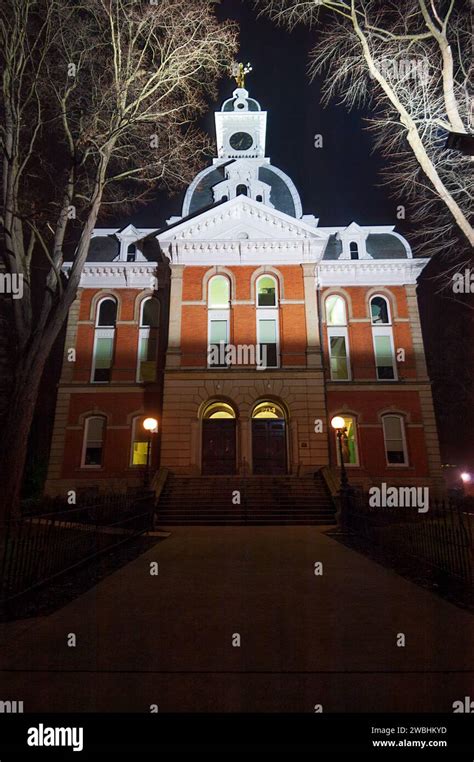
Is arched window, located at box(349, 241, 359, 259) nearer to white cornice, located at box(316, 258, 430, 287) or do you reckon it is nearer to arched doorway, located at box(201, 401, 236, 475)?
white cornice, located at box(316, 258, 430, 287)

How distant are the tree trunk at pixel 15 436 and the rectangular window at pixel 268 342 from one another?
12.4 meters

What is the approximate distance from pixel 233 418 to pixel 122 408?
20.7ft

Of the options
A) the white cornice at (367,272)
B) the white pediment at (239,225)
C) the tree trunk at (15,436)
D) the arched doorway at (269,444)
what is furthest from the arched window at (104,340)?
the white cornice at (367,272)

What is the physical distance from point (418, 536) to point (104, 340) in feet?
66.1

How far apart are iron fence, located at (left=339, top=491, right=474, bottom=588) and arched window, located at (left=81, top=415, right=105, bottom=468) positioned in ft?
46.4

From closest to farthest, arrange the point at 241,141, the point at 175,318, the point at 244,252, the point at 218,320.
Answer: the point at 175,318
the point at 218,320
the point at 244,252
the point at 241,141

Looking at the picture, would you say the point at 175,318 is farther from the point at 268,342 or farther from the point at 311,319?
the point at 311,319

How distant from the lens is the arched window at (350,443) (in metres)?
21.2

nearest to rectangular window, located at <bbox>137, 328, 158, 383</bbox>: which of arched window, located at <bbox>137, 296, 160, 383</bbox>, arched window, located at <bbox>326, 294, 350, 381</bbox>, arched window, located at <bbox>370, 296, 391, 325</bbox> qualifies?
arched window, located at <bbox>137, 296, 160, 383</bbox>

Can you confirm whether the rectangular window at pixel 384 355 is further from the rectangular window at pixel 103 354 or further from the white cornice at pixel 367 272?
the rectangular window at pixel 103 354

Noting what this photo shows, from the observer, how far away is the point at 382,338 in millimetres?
23281

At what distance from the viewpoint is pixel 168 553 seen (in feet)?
29.4

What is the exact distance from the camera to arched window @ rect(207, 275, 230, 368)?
68.7ft

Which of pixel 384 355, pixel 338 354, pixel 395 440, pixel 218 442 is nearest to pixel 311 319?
pixel 338 354
